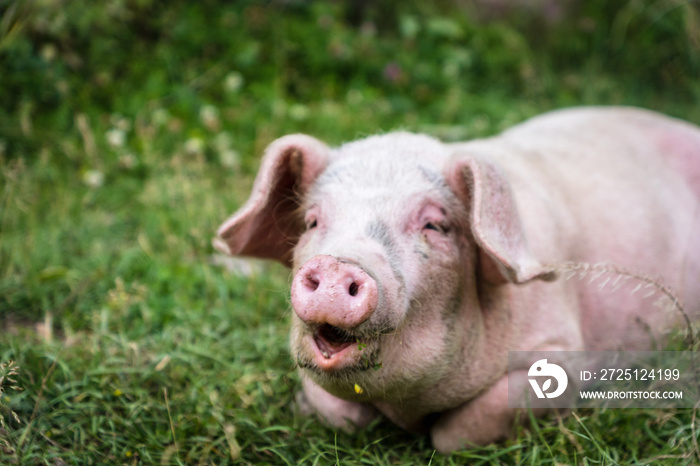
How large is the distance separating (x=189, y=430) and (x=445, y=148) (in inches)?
61.2

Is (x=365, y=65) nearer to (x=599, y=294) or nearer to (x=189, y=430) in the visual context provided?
(x=599, y=294)

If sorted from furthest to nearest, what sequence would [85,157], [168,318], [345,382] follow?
1. [85,157]
2. [168,318]
3. [345,382]

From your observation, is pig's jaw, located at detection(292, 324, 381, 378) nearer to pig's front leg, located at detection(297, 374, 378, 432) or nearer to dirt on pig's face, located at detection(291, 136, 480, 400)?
dirt on pig's face, located at detection(291, 136, 480, 400)

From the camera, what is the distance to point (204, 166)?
518 centimetres

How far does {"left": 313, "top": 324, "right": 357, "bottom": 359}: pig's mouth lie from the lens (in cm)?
231

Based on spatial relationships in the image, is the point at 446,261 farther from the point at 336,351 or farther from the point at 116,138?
the point at 116,138

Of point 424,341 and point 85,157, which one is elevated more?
point 424,341

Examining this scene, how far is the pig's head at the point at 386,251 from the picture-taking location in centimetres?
222

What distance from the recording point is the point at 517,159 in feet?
11.1

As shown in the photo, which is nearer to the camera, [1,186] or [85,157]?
[1,186]

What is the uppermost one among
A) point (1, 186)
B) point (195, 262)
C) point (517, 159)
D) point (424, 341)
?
point (517, 159)

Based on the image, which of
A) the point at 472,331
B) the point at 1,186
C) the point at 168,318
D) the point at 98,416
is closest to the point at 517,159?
the point at 472,331

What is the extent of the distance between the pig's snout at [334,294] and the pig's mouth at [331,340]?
0.15m

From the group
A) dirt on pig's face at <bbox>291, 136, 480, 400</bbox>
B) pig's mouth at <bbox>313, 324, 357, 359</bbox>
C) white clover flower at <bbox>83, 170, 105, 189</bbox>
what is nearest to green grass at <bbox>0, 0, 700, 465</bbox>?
white clover flower at <bbox>83, 170, 105, 189</bbox>
